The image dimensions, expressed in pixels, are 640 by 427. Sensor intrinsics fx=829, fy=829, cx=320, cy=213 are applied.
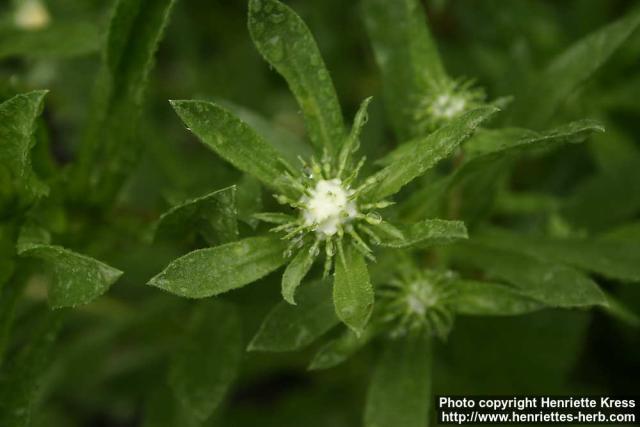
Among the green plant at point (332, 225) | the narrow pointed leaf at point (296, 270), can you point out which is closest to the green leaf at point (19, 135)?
the green plant at point (332, 225)

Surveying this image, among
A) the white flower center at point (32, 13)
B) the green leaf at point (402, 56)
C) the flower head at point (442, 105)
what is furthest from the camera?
the white flower center at point (32, 13)

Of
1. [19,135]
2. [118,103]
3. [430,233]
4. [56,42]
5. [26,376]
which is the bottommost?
[26,376]

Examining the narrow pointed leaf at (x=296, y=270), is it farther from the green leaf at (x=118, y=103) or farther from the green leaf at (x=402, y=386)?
the green leaf at (x=118, y=103)

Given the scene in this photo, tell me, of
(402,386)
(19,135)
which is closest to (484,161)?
(402,386)

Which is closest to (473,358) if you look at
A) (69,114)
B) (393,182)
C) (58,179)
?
(393,182)

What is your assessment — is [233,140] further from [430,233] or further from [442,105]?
[442,105]

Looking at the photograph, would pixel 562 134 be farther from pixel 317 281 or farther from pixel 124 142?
pixel 124 142

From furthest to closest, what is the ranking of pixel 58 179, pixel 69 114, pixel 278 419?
pixel 69 114
pixel 278 419
pixel 58 179
